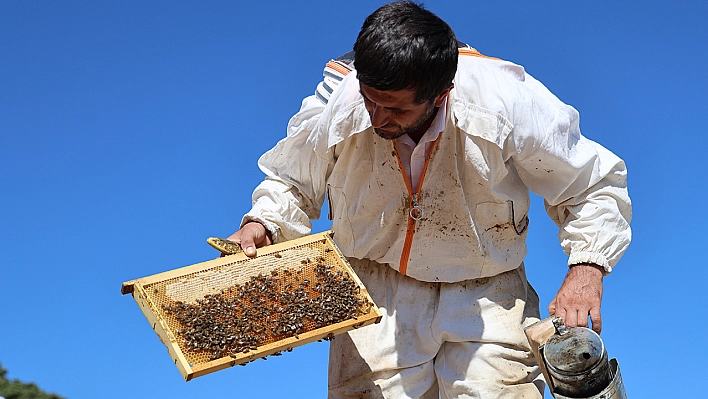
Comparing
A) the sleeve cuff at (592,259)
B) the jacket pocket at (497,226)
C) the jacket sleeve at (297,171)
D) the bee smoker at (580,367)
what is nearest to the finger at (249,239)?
the jacket sleeve at (297,171)

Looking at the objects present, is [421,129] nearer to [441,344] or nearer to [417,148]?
[417,148]

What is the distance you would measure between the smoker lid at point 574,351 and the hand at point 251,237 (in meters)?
1.79

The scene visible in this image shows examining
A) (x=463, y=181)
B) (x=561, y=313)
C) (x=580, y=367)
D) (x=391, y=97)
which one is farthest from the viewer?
(x=463, y=181)

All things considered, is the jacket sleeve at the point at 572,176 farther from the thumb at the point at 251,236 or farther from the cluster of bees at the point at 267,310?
the thumb at the point at 251,236

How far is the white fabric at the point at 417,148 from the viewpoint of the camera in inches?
195

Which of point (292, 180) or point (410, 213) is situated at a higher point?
point (292, 180)

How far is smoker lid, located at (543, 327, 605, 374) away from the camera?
178 inches

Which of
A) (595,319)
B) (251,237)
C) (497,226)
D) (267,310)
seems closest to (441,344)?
(497,226)

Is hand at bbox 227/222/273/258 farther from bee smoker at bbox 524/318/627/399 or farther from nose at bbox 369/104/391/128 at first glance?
bee smoker at bbox 524/318/627/399

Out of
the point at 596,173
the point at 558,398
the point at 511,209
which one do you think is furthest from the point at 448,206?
the point at 558,398

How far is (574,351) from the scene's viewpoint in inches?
180

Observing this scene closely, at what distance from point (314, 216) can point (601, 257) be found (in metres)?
1.89

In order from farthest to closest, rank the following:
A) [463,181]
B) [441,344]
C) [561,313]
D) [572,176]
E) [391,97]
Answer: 1. [441,344]
2. [572,176]
3. [463,181]
4. [561,313]
5. [391,97]

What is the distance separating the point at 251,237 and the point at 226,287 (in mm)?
374
